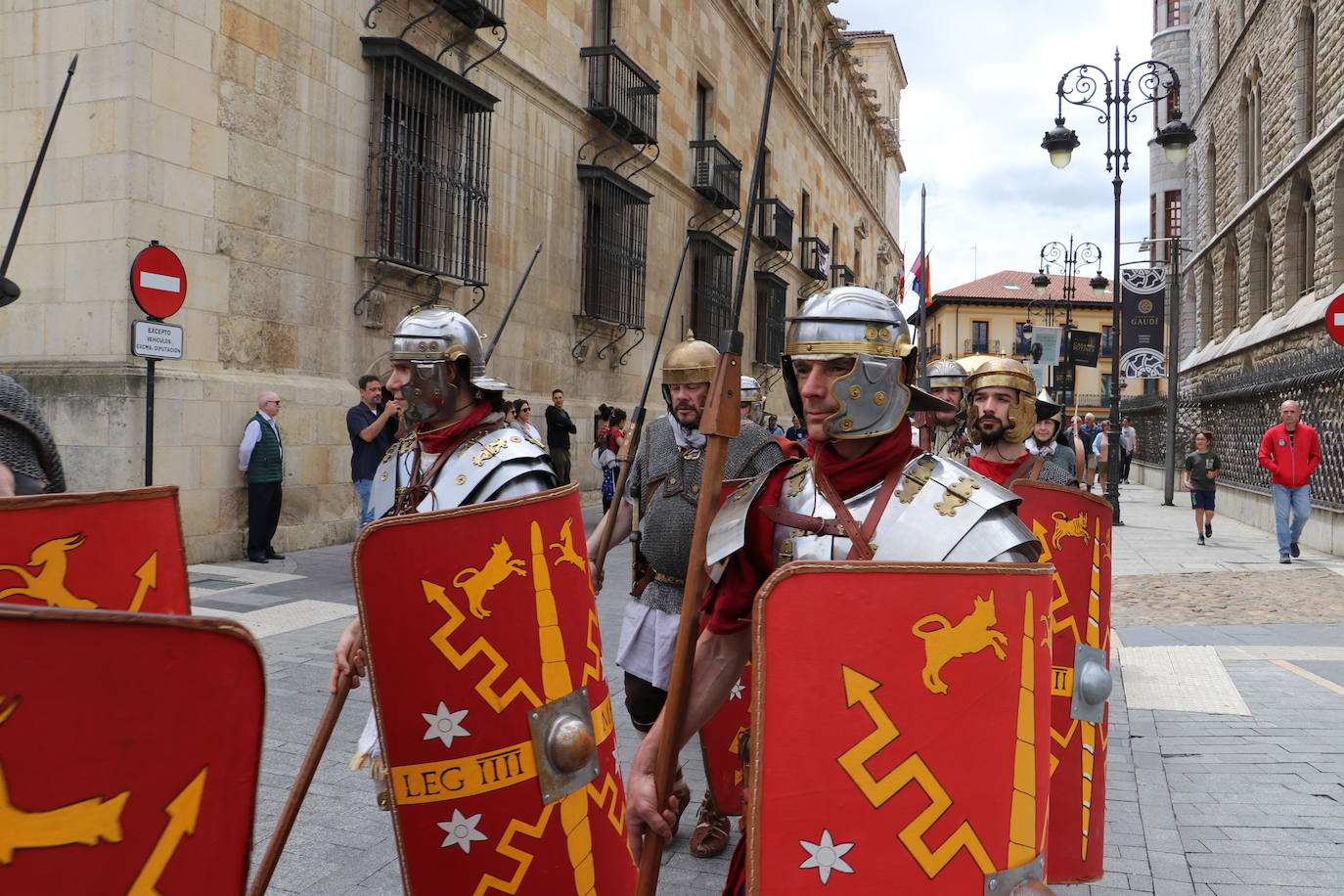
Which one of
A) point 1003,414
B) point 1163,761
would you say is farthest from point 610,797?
point 1163,761

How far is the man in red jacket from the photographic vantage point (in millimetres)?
11023

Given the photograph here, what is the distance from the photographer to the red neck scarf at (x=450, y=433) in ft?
10.6

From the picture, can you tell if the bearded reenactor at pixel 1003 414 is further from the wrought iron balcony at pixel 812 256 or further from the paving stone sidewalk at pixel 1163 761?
the wrought iron balcony at pixel 812 256

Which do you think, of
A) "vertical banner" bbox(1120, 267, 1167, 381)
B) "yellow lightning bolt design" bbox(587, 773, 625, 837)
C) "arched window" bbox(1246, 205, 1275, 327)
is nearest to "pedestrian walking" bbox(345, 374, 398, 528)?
"yellow lightning bolt design" bbox(587, 773, 625, 837)

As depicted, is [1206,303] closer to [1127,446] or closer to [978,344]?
[1127,446]

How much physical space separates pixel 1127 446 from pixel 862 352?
90.5ft

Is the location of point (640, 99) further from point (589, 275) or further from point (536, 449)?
point (536, 449)

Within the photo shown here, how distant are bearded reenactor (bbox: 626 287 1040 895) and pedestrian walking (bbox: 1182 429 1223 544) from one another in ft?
42.1

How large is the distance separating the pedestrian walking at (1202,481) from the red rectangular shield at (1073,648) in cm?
1154

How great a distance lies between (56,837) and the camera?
Result: 120cm

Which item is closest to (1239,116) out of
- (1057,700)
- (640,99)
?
(640,99)

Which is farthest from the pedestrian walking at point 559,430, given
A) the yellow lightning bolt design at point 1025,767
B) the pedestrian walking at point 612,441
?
the yellow lightning bolt design at point 1025,767

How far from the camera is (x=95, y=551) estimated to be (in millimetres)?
2158

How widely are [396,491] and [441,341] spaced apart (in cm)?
50
